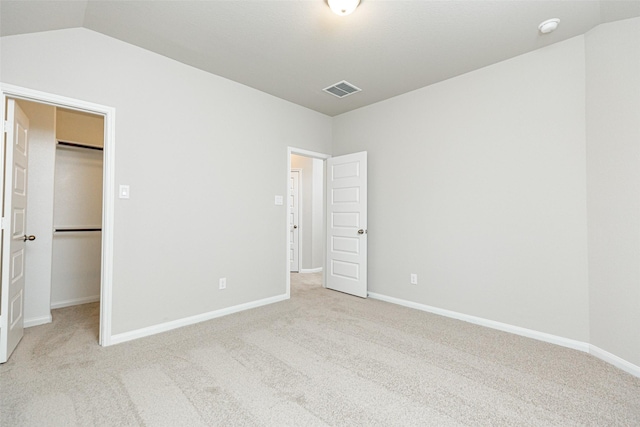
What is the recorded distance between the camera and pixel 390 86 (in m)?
3.57

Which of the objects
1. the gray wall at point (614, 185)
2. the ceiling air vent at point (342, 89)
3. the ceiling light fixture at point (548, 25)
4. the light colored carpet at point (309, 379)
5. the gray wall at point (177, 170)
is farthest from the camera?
the ceiling air vent at point (342, 89)

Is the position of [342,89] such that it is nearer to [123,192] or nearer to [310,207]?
[123,192]

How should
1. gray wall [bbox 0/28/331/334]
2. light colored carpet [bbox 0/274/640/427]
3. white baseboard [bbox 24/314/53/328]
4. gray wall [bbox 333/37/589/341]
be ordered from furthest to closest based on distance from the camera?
white baseboard [bbox 24/314/53/328] → gray wall [bbox 333/37/589/341] → gray wall [bbox 0/28/331/334] → light colored carpet [bbox 0/274/640/427]

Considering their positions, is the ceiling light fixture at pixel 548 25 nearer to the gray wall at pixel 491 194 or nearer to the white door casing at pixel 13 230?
the gray wall at pixel 491 194

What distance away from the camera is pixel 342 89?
3648 mm

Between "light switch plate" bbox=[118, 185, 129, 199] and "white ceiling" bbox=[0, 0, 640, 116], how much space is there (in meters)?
1.28

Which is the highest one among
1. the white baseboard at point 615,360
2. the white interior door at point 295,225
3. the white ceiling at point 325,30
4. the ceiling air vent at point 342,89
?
the ceiling air vent at point 342,89

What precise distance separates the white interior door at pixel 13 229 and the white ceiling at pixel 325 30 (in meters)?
0.77

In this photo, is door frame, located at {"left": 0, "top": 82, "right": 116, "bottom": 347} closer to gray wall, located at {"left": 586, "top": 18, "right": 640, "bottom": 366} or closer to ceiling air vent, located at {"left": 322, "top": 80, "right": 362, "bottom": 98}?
ceiling air vent, located at {"left": 322, "top": 80, "right": 362, "bottom": 98}

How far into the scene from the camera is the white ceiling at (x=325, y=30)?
2154 mm

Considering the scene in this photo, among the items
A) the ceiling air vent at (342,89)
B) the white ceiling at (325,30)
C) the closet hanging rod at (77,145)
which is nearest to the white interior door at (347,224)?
the ceiling air vent at (342,89)

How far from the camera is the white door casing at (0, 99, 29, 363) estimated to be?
2.21m

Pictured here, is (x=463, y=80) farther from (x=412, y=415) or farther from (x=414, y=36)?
(x=412, y=415)

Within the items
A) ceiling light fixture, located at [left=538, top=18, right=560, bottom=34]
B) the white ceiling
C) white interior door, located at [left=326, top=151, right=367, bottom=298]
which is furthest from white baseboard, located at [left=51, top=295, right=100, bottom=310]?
ceiling light fixture, located at [left=538, top=18, right=560, bottom=34]
